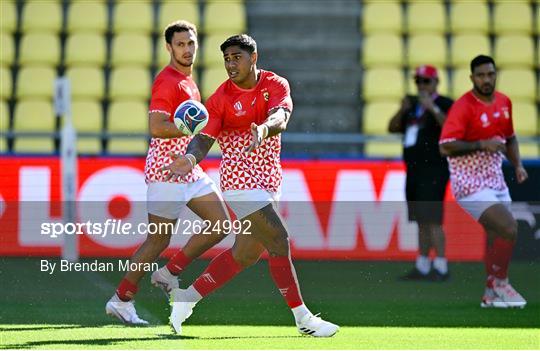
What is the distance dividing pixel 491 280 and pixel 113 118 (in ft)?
24.2

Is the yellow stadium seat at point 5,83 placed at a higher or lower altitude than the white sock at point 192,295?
higher

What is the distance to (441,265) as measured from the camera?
12.0 m

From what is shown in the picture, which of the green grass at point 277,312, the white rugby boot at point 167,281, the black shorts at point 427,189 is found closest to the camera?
the green grass at point 277,312

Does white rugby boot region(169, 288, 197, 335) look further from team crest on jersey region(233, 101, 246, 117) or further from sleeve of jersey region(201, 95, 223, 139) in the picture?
team crest on jersey region(233, 101, 246, 117)

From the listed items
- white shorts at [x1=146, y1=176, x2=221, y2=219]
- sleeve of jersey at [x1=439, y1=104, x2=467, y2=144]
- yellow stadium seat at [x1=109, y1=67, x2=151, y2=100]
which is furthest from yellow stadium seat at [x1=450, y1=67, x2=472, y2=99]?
white shorts at [x1=146, y1=176, x2=221, y2=219]

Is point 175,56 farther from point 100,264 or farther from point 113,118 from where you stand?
point 113,118

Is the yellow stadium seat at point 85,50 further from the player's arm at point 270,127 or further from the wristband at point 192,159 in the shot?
the wristband at point 192,159

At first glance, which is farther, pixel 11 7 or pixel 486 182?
pixel 11 7

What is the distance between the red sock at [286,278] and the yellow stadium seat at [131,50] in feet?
31.2

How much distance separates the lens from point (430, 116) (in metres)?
12.2

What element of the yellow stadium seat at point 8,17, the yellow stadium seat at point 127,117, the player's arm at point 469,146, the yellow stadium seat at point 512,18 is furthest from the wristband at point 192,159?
the yellow stadium seat at point 512,18

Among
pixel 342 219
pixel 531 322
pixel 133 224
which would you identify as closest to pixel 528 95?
pixel 342 219

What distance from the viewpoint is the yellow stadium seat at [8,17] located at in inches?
677

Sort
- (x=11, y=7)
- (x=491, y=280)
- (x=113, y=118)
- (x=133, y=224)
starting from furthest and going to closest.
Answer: (x=11, y=7) < (x=113, y=118) < (x=133, y=224) < (x=491, y=280)
